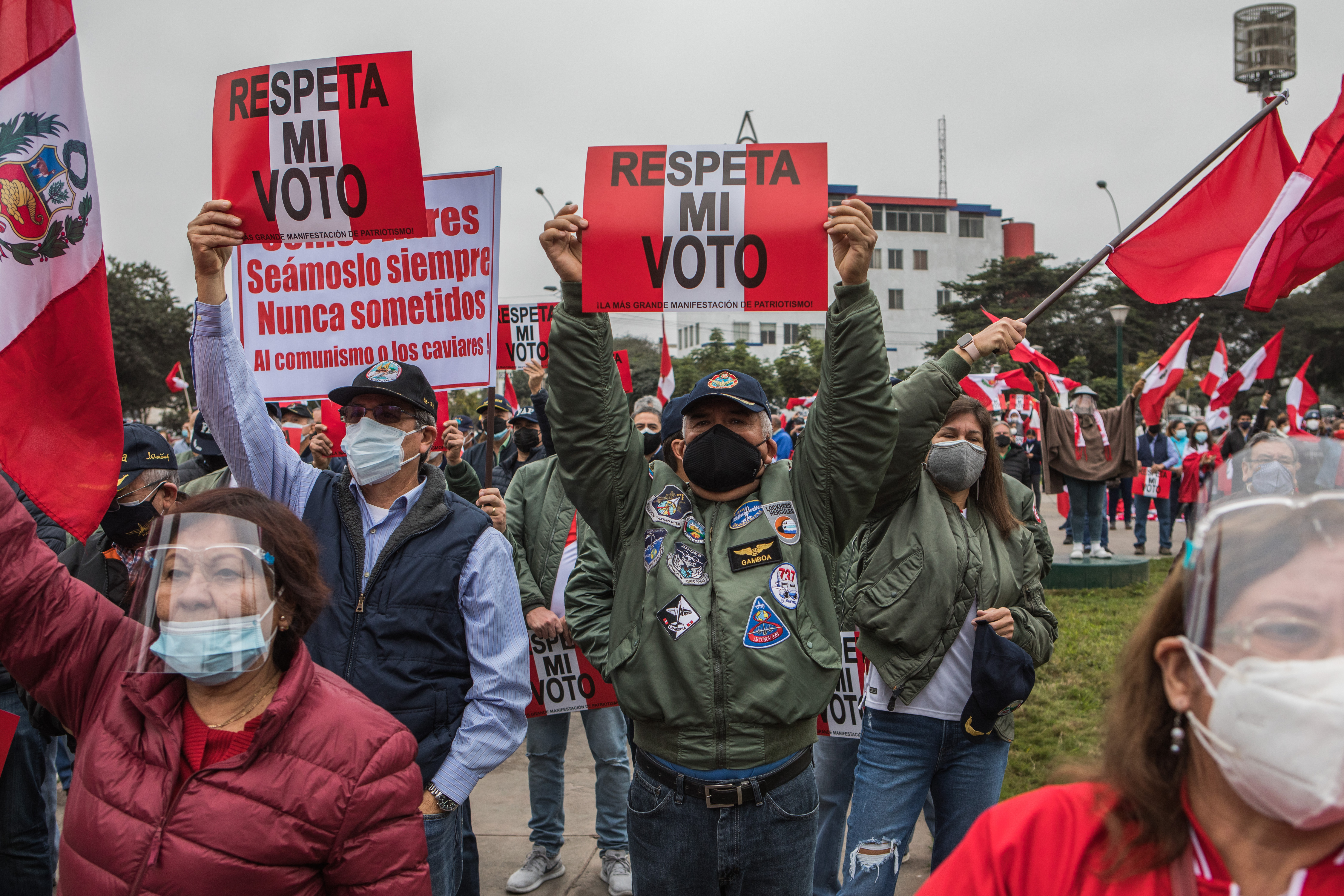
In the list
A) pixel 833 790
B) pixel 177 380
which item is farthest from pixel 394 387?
pixel 177 380

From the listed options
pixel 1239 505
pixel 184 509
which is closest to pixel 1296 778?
pixel 1239 505

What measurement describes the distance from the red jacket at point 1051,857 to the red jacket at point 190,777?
1.18 meters

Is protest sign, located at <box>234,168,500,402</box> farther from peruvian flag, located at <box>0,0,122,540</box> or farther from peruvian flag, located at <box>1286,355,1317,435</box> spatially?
peruvian flag, located at <box>1286,355,1317,435</box>

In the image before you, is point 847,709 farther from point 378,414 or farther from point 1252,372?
point 1252,372

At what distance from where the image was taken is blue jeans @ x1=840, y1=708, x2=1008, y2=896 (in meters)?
3.30

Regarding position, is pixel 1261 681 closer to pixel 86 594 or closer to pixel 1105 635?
pixel 86 594

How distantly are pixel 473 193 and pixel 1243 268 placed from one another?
3.14m

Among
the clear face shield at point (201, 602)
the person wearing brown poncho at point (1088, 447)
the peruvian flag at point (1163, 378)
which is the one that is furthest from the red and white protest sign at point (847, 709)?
the peruvian flag at point (1163, 378)

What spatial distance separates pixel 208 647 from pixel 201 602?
0.10 m

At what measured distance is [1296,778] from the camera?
3.91 ft

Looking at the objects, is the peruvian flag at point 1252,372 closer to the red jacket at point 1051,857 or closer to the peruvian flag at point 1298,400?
the peruvian flag at point 1298,400

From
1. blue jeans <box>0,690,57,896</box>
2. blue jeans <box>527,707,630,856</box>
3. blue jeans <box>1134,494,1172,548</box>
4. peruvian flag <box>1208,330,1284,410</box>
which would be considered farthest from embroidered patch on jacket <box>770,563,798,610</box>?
blue jeans <box>1134,494,1172,548</box>

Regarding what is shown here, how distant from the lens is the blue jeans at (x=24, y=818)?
137 inches

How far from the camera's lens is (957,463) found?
3510 millimetres
